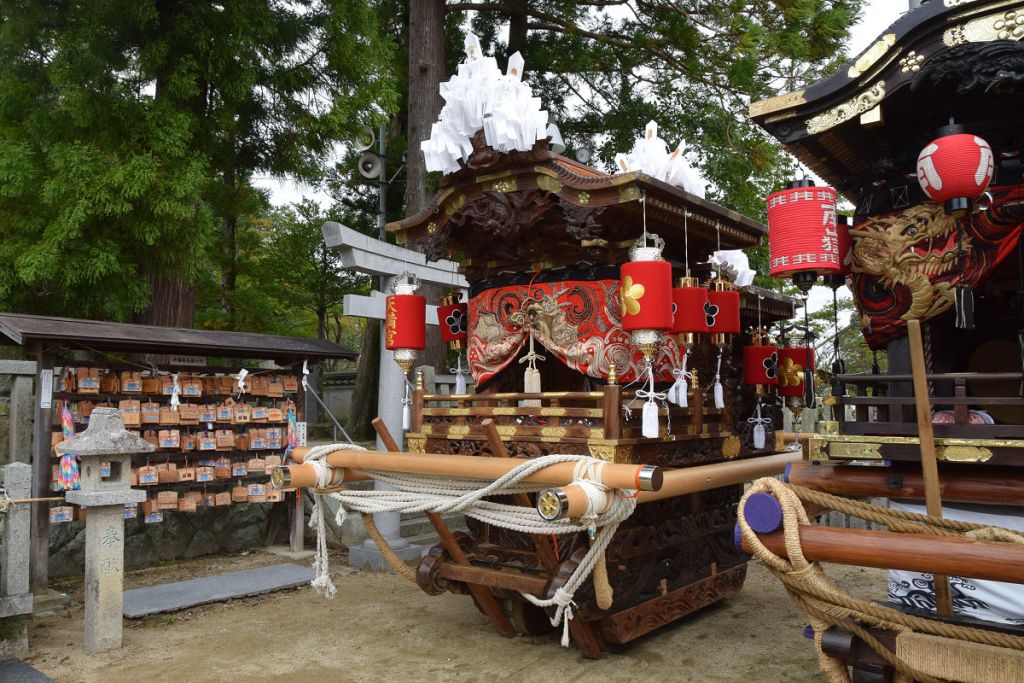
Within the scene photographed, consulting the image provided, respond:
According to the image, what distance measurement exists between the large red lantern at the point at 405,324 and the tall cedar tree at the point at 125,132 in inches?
150

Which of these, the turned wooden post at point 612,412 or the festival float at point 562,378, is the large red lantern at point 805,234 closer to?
the festival float at point 562,378

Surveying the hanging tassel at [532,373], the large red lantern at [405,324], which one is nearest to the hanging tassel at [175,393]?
the large red lantern at [405,324]

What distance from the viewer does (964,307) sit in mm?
4137

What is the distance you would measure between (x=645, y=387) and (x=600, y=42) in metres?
9.20

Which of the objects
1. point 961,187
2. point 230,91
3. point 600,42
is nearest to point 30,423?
point 230,91

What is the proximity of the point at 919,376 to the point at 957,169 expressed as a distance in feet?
4.83

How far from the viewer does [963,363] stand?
575 cm

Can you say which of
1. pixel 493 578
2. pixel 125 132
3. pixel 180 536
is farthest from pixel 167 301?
pixel 493 578

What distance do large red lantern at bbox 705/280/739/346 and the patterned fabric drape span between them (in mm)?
373

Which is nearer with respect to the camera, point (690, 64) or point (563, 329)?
point (563, 329)

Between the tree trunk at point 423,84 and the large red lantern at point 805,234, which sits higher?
the tree trunk at point 423,84

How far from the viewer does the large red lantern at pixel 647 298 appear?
5.30 metres

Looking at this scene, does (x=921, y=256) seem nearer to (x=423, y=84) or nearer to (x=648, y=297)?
(x=648, y=297)

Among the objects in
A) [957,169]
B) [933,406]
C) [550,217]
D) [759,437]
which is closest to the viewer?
[957,169]
